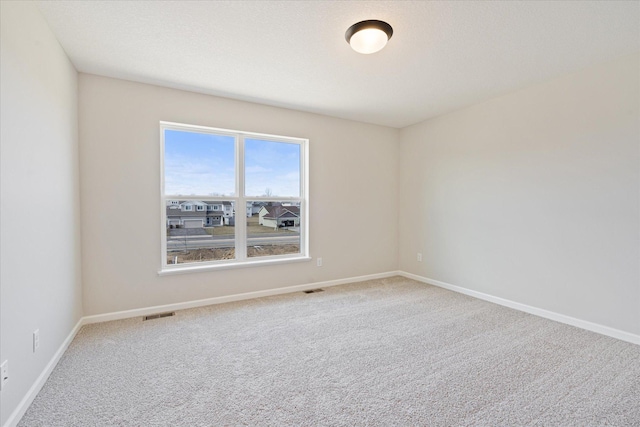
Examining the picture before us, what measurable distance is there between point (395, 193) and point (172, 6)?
12.8 ft

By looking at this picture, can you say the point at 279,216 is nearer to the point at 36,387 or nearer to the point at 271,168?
the point at 271,168


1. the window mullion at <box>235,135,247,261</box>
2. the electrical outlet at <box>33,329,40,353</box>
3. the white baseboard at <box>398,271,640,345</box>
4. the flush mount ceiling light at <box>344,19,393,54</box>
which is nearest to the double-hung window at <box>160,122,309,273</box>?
the window mullion at <box>235,135,247,261</box>

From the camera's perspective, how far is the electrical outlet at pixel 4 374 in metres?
1.46

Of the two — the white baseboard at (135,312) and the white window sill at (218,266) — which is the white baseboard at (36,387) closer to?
the white baseboard at (135,312)

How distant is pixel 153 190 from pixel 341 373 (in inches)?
105

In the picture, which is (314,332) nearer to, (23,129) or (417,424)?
(417,424)

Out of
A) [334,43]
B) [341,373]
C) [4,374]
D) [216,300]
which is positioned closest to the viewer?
[4,374]

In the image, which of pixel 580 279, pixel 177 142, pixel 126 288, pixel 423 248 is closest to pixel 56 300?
pixel 126 288

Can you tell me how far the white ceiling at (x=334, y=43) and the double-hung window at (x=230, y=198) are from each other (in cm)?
66

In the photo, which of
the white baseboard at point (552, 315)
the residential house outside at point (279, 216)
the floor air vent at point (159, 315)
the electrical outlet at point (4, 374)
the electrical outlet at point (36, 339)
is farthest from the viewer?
the residential house outside at point (279, 216)

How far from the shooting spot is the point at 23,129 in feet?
5.73

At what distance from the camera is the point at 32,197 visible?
184 cm

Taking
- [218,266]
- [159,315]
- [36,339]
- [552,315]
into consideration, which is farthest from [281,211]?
[552,315]

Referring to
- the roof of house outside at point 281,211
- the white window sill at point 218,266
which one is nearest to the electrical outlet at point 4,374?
the white window sill at point 218,266
